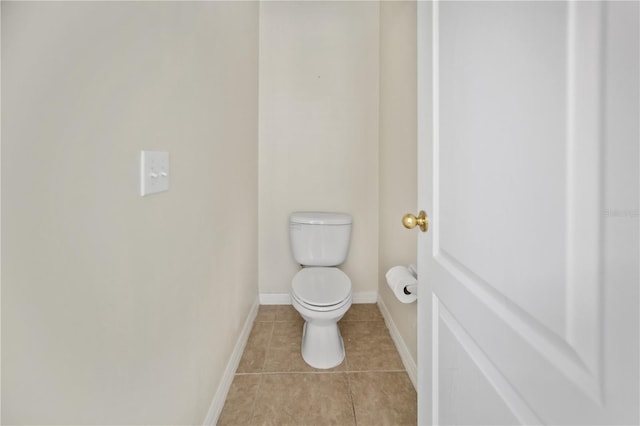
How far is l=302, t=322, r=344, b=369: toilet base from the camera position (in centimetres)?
161

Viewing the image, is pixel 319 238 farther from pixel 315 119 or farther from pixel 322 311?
pixel 315 119

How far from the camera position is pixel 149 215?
737mm

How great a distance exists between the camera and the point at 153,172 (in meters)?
0.74

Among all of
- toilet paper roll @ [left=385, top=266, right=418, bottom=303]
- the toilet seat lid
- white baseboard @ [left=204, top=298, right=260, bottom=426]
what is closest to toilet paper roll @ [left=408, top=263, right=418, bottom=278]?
toilet paper roll @ [left=385, top=266, right=418, bottom=303]

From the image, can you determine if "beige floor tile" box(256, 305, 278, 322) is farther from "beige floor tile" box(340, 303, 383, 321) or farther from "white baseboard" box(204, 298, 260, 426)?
"beige floor tile" box(340, 303, 383, 321)

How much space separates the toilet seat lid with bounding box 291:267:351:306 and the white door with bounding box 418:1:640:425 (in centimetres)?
83

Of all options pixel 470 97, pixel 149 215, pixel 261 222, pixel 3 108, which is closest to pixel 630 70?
pixel 470 97

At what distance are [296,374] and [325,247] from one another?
2.59 ft

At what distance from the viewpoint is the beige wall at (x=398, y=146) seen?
5.05ft

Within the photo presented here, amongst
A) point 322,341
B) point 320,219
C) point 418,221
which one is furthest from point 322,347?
point 418,221

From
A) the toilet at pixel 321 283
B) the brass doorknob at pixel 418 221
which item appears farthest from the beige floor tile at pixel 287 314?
the brass doorknob at pixel 418 221

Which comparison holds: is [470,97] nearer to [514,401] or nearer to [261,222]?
[514,401]

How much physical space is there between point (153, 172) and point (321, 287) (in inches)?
44.9

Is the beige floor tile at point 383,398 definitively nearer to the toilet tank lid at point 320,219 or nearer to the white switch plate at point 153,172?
the toilet tank lid at point 320,219
